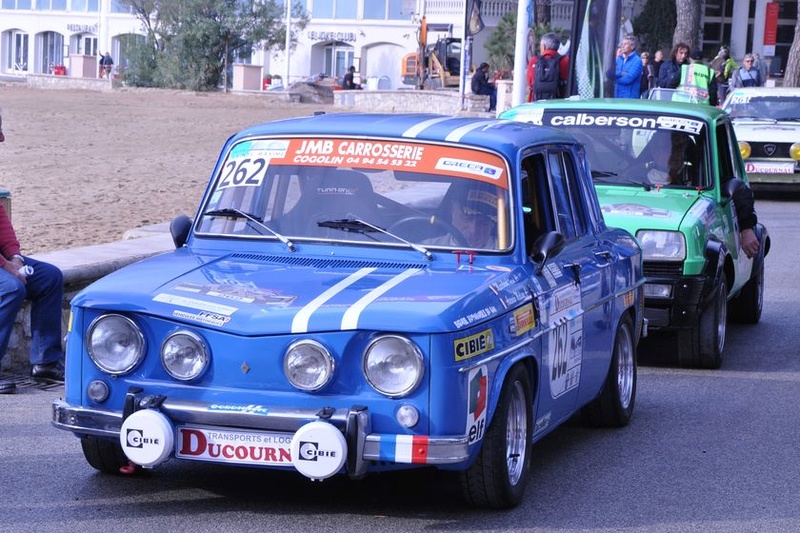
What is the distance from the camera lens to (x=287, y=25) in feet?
224

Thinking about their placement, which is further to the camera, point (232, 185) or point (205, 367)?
point (232, 185)

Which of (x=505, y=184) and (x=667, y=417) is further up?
(x=505, y=184)

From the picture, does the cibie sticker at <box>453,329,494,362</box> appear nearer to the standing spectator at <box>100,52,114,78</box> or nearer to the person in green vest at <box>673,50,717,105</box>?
the person in green vest at <box>673,50,717,105</box>

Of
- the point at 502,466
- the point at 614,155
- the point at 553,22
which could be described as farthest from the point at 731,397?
the point at 553,22

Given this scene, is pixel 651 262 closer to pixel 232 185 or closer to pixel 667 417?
pixel 667 417

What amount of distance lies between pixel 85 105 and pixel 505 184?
3542 cm

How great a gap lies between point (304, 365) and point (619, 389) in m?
2.82

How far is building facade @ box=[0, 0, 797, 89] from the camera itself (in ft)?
235

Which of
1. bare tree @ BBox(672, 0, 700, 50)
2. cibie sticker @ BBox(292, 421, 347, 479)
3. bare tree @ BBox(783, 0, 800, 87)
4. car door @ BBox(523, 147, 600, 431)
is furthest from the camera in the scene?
bare tree @ BBox(672, 0, 700, 50)

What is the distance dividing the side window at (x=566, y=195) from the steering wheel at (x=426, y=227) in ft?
2.68

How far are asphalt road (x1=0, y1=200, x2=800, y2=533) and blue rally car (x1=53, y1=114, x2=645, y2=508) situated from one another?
234mm

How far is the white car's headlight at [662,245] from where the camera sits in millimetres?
9141

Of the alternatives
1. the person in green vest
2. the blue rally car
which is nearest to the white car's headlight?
the blue rally car

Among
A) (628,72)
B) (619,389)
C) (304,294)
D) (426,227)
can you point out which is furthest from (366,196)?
(628,72)
